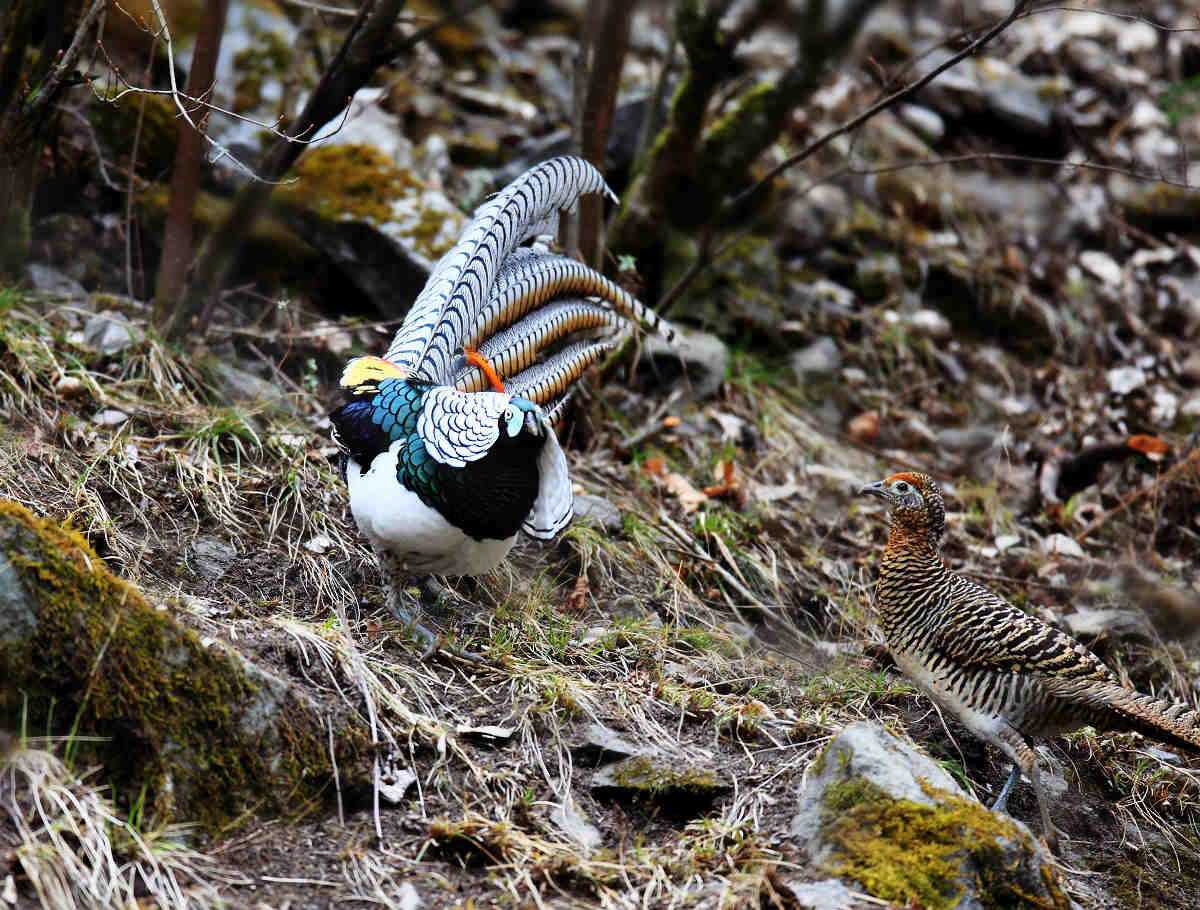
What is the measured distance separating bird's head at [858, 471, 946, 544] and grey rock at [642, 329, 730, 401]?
6.51 feet

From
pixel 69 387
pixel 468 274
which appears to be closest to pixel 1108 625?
pixel 468 274

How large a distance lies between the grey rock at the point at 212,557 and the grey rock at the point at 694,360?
2.62 metres

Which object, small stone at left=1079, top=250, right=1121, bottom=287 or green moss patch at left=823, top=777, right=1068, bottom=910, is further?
small stone at left=1079, top=250, right=1121, bottom=287

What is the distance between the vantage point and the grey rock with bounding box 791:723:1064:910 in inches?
116

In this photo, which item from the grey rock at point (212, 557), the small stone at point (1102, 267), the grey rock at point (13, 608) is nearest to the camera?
the grey rock at point (13, 608)

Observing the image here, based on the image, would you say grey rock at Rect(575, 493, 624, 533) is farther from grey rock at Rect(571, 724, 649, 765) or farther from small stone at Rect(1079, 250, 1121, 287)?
small stone at Rect(1079, 250, 1121, 287)

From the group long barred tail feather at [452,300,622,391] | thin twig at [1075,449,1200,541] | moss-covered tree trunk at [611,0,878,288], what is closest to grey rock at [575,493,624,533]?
long barred tail feather at [452,300,622,391]

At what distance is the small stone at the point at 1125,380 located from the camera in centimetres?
691

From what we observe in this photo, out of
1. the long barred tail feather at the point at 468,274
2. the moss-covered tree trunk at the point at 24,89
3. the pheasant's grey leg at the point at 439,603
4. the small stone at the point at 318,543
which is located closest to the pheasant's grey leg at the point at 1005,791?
the pheasant's grey leg at the point at 439,603

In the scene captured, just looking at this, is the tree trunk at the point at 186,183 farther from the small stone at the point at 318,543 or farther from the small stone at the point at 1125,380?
the small stone at the point at 1125,380

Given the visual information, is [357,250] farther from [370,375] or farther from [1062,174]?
[1062,174]

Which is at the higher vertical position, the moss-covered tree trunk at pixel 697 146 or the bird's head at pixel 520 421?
the moss-covered tree trunk at pixel 697 146

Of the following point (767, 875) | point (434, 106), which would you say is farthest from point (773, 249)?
point (767, 875)

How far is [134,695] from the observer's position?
2.89m
